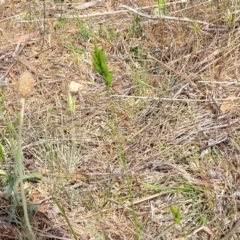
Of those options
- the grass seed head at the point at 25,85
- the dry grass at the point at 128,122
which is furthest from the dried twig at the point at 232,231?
the grass seed head at the point at 25,85

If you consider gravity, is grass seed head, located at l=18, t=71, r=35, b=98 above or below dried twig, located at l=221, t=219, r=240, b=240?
above

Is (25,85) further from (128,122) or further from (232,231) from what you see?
(128,122)

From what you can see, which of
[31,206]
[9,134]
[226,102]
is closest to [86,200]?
[31,206]

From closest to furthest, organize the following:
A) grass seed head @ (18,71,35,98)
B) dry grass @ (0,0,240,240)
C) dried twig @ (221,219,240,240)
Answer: grass seed head @ (18,71,35,98), dried twig @ (221,219,240,240), dry grass @ (0,0,240,240)

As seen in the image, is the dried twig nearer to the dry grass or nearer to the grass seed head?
the dry grass

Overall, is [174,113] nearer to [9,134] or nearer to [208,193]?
[208,193]

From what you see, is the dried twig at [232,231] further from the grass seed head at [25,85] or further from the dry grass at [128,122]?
the grass seed head at [25,85]

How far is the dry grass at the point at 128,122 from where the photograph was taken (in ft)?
4.76

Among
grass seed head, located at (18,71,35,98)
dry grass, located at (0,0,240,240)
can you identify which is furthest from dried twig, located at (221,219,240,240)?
grass seed head, located at (18,71,35,98)

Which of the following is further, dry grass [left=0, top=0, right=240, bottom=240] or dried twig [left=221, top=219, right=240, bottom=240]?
dry grass [left=0, top=0, right=240, bottom=240]

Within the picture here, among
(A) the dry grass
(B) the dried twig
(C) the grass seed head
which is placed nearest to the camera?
(C) the grass seed head

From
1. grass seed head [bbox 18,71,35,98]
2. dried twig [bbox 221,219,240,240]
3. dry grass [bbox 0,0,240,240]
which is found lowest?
dried twig [bbox 221,219,240,240]

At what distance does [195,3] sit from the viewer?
221 centimetres

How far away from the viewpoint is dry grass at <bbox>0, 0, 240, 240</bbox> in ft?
4.76
